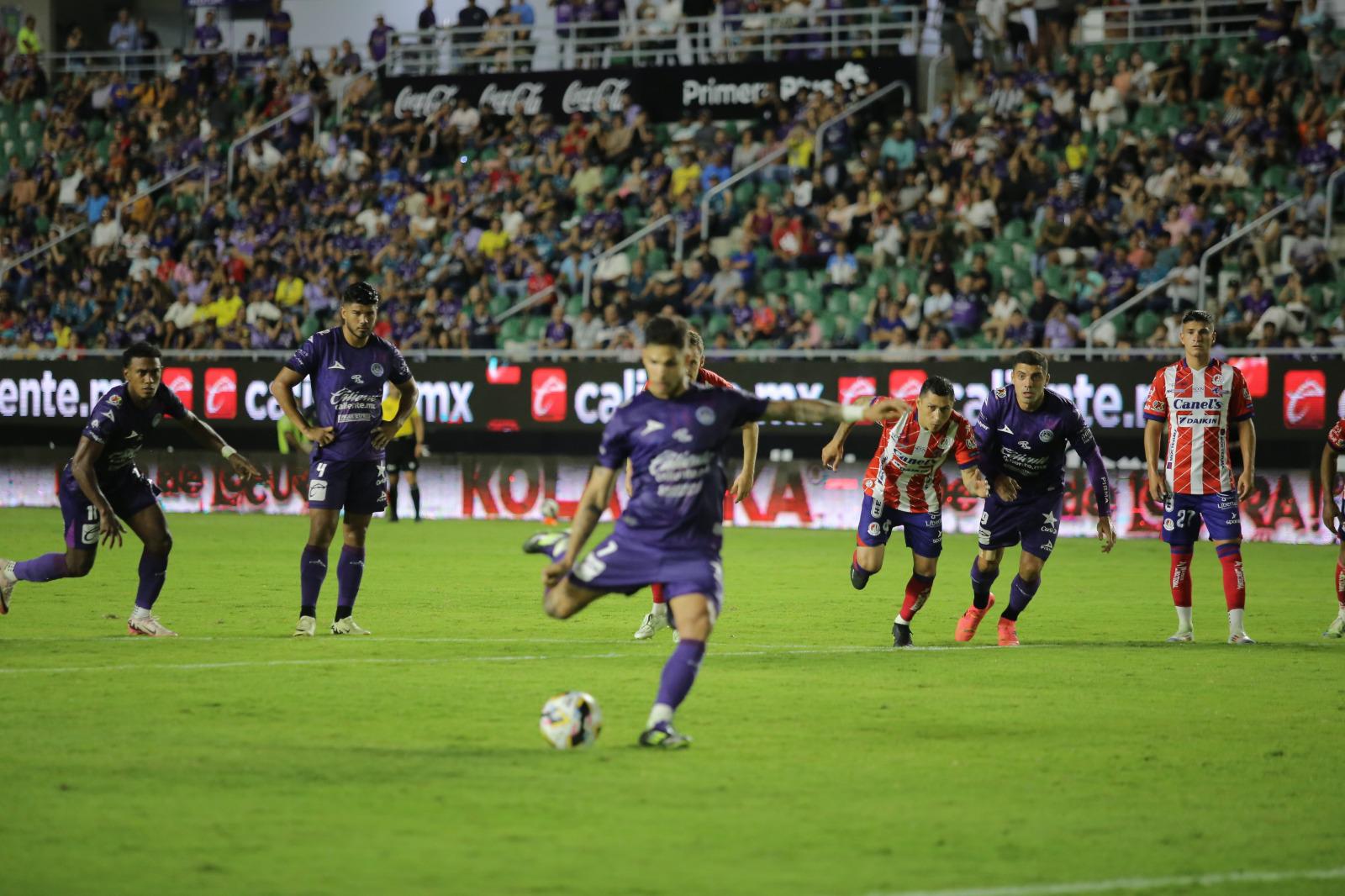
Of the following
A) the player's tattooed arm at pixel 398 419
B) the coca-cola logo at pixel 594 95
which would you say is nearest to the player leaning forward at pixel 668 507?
the player's tattooed arm at pixel 398 419

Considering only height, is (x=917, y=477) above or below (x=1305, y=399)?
above

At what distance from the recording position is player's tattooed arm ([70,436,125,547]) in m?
12.5

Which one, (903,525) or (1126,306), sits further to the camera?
(1126,306)

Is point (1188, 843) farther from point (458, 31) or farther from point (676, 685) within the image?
point (458, 31)

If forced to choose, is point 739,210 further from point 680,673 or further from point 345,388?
point 680,673

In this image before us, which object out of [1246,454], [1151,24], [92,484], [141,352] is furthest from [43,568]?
[1151,24]

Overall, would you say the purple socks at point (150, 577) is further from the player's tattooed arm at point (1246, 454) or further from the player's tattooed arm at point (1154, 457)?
the player's tattooed arm at point (1246, 454)

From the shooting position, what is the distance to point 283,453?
28.6m

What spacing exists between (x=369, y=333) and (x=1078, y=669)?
536cm

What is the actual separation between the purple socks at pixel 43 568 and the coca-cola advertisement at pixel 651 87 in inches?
810

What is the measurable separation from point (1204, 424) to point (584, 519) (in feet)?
21.7

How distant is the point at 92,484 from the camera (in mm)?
12531

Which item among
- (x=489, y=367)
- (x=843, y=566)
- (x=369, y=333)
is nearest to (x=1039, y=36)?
(x=489, y=367)

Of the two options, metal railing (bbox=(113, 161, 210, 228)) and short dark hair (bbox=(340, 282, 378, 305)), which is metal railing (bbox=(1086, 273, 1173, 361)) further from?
metal railing (bbox=(113, 161, 210, 228))
